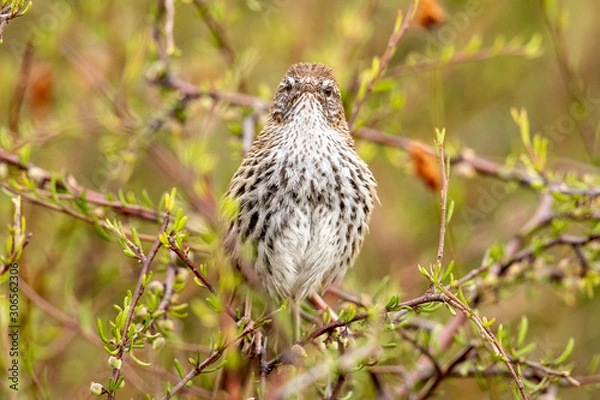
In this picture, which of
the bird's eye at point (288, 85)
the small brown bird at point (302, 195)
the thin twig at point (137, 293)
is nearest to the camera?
the thin twig at point (137, 293)

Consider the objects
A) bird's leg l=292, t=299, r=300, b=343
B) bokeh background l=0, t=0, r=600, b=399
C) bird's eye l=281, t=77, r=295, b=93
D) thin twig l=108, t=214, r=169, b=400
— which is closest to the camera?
thin twig l=108, t=214, r=169, b=400

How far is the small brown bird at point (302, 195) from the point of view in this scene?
3.64 meters

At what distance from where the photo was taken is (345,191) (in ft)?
12.3

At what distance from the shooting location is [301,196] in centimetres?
367

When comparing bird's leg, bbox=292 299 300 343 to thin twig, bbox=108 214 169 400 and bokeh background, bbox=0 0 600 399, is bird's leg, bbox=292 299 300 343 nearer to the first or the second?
bokeh background, bbox=0 0 600 399

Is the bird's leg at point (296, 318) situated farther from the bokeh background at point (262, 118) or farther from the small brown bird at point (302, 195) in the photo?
the bokeh background at point (262, 118)

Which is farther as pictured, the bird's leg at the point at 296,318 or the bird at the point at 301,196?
the bird at the point at 301,196

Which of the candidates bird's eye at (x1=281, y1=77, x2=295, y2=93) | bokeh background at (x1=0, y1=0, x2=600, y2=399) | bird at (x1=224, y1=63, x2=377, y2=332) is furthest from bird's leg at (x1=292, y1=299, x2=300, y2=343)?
bird's eye at (x1=281, y1=77, x2=295, y2=93)

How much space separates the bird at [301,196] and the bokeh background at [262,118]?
0.83ft

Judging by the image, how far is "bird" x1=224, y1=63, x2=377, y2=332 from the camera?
3645 mm

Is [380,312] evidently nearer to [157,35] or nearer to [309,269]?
[309,269]

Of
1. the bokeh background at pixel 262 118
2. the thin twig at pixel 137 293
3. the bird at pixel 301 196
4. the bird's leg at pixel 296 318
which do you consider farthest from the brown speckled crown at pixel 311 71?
the thin twig at pixel 137 293

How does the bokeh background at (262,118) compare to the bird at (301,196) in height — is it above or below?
above

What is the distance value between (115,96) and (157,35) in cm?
64
